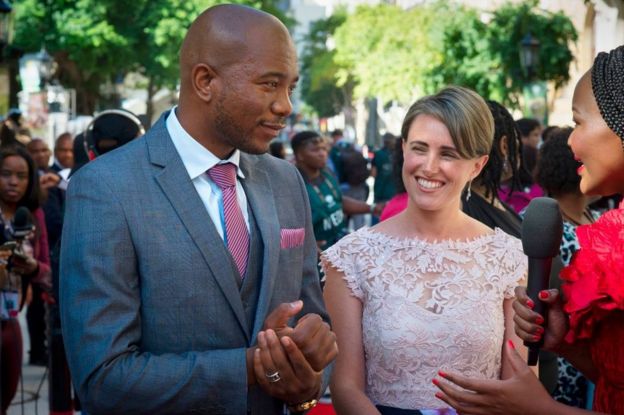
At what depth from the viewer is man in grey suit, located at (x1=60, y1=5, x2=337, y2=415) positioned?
113 inches

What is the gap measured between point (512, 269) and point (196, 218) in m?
1.58

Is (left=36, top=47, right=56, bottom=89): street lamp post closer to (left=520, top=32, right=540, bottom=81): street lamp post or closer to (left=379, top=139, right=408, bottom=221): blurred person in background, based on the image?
(left=520, top=32, right=540, bottom=81): street lamp post

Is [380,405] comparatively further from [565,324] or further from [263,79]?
[263,79]

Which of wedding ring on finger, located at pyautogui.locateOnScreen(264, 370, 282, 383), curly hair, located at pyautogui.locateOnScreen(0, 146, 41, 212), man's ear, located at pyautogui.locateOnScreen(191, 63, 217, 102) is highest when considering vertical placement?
man's ear, located at pyautogui.locateOnScreen(191, 63, 217, 102)

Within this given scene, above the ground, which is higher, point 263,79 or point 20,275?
point 263,79

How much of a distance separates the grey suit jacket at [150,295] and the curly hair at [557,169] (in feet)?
10.1

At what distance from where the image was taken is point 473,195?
5.16 meters

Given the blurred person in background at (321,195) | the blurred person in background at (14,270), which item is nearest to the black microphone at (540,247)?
the blurred person in background at (14,270)

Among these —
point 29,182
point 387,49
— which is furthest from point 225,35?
point 387,49

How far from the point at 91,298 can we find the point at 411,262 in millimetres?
1589

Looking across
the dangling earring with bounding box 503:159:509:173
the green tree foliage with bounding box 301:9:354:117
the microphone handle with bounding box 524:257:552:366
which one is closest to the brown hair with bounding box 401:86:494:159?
the microphone handle with bounding box 524:257:552:366

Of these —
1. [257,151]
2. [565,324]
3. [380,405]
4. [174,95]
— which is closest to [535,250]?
[565,324]

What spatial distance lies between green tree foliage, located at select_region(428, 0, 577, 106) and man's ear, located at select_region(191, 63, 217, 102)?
20.0 m

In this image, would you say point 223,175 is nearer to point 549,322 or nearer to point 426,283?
point 549,322
